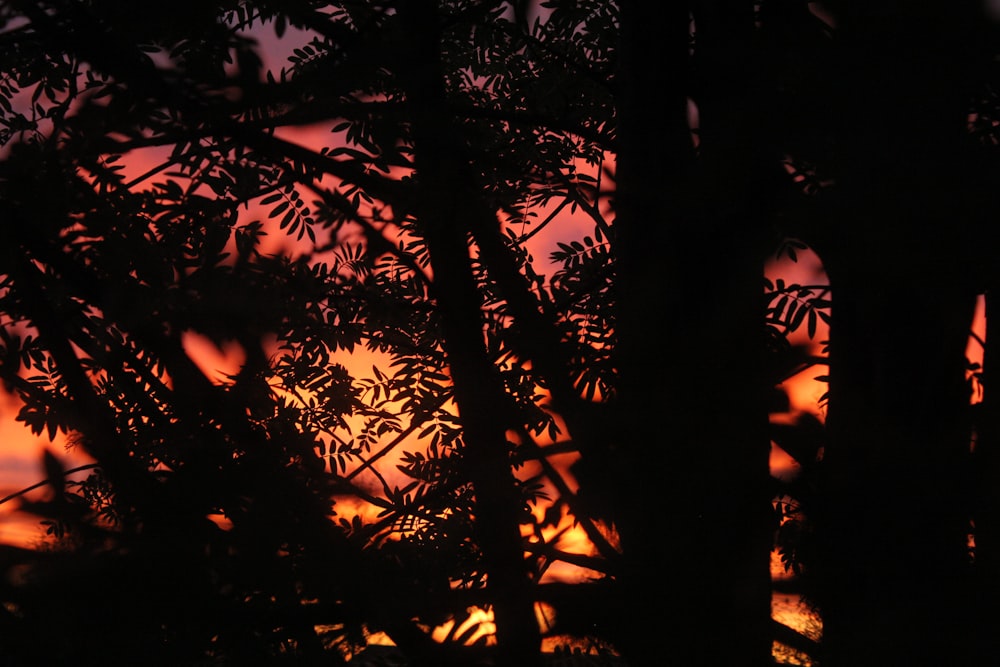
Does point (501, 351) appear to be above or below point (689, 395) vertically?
above

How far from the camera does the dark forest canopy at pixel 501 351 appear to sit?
1.77 metres

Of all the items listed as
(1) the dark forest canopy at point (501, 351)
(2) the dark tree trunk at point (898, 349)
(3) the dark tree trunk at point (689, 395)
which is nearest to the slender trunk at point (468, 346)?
(1) the dark forest canopy at point (501, 351)

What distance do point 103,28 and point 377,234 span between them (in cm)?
106

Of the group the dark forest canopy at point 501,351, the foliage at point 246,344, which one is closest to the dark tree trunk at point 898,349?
the dark forest canopy at point 501,351

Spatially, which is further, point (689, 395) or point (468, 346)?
point (468, 346)

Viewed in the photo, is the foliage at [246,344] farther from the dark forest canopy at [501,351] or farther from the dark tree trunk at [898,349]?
the dark tree trunk at [898,349]

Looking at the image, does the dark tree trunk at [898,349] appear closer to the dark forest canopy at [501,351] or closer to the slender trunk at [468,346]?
the dark forest canopy at [501,351]

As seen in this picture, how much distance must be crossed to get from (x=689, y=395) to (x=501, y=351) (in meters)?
0.71

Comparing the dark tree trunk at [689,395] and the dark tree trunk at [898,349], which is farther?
the dark tree trunk at [689,395]

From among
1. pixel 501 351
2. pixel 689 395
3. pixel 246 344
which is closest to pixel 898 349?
pixel 689 395

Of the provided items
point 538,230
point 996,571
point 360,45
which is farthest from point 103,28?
point 996,571

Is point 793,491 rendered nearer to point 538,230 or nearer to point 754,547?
point 754,547

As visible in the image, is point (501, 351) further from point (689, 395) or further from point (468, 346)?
point (689, 395)

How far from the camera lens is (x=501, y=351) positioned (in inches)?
108
